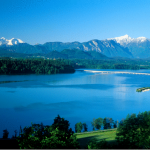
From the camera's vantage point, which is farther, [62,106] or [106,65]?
[106,65]

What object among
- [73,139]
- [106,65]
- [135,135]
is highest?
[73,139]

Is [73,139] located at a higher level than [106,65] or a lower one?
higher

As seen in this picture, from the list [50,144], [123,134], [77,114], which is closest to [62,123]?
[123,134]

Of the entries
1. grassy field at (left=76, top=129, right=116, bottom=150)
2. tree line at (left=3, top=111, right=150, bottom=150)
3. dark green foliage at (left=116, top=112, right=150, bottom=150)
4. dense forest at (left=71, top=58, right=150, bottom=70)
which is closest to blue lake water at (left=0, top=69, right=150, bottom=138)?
grassy field at (left=76, top=129, right=116, bottom=150)

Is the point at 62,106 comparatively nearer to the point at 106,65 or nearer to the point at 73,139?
the point at 73,139

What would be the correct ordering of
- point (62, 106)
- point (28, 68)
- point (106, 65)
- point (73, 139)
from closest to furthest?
point (73, 139), point (62, 106), point (28, 68), point (106, 65)

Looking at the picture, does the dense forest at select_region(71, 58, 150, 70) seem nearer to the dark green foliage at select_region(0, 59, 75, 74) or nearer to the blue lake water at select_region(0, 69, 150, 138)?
the dark green foliage at select_region(0, 59, 75, 74)

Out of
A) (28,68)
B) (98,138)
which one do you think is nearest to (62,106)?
(98,138)

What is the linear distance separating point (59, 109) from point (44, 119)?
2361 millimetres

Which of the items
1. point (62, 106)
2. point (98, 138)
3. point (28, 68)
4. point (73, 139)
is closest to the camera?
point (73, 139)

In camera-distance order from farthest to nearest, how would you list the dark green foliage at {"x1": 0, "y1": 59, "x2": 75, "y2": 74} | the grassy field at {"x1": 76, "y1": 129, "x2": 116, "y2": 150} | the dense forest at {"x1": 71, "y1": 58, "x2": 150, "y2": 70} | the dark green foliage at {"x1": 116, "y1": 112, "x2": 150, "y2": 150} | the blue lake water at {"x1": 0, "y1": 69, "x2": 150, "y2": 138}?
the dense forest at {"x1": 71, "y1": 58, "x2": 150, "y2": 70}, the dark green foliage at {"x1": 0, "y1": 59, "x2": 75, "y2": 74}, the blue lake water at {"x1": 0, "y1": 69, "x2": 150, "y2": 138}, the grassy field at {"x1": 76, "y1": 129, "x2": 116, "y2": 150}, the dark green foliage at {"x1": 116, "y1": 112, "x2": 150, "y2": 150}

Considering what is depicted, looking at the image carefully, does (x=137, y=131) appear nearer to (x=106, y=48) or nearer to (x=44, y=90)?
(x=44, y=90)

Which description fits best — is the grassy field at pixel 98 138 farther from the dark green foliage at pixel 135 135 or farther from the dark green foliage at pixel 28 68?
the dark green foliage at pixel 28 68

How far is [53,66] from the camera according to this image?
144ft
